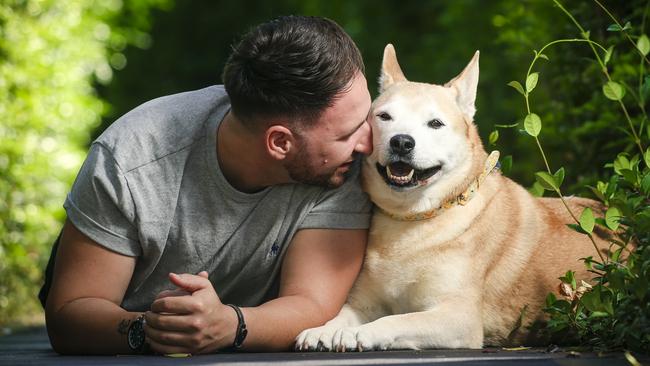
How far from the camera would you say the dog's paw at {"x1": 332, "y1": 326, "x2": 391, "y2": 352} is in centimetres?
362

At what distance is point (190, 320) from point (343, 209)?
0.95 metres

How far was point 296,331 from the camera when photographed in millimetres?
3715

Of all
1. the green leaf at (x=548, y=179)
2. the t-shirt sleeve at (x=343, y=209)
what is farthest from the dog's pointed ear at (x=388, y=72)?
the green leaf at (x=548, y=179)

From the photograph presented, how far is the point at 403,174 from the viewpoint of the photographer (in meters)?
4.12

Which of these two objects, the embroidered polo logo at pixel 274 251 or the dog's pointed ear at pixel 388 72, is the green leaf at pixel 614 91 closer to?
the dog's pointed ear at pixel 388 72

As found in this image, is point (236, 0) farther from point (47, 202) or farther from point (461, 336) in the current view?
point (461, 336)

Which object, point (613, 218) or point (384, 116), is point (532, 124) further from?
point (384, 116)

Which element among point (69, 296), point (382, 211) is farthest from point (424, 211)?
point (69, 296)

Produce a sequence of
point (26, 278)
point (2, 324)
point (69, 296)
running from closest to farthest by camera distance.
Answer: point (69, 296) < point (2, 324) < point (26, 278)

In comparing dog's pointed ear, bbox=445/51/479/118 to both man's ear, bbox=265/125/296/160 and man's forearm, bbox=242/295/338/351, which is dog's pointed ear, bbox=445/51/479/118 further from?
man's forearm, bbox=242/295/338/351

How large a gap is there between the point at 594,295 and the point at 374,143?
1.08 m

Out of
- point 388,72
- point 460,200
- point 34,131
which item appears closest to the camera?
point 460,200

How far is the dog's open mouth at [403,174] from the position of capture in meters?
4.08

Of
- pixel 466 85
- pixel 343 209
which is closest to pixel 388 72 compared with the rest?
pixel 466 85
